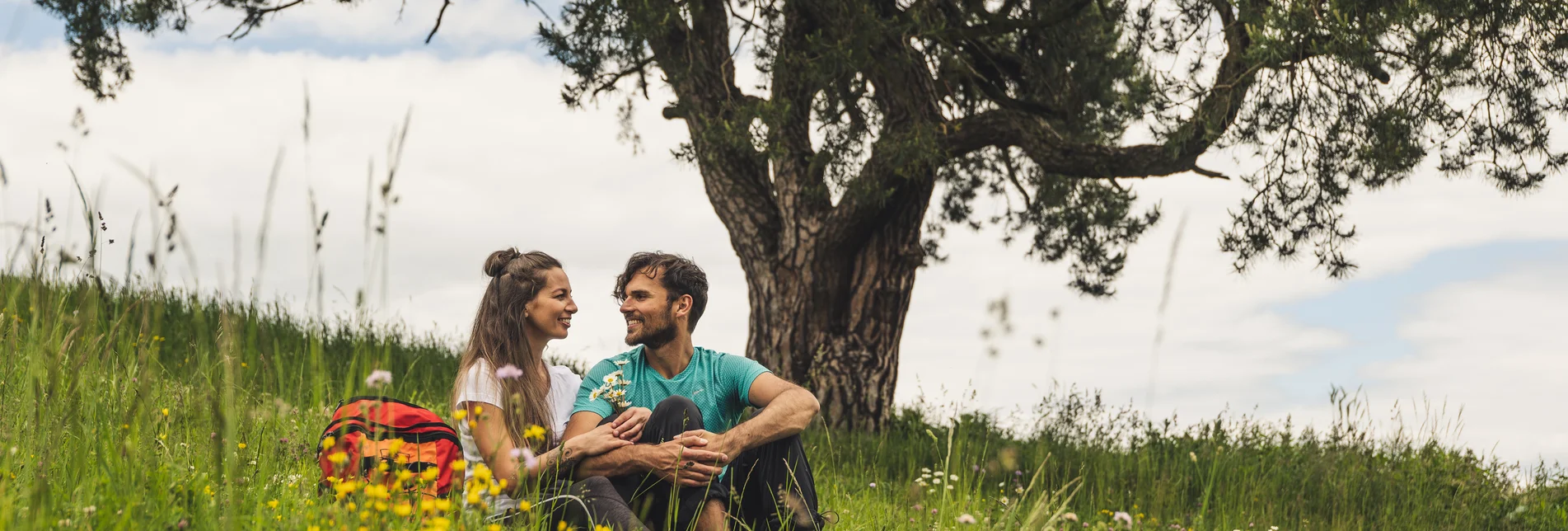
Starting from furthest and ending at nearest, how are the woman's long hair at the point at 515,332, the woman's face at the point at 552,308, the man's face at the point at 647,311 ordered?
the man's face at the point at 647,311 → the woman's face at the point at 552,308 → the woman's long hair at the point at 515,332

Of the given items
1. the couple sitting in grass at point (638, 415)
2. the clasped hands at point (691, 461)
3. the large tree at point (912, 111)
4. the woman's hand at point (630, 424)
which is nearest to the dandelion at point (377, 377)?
the couple sitting in grass at point (638, 415)

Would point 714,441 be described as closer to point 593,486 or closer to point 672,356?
point 593,486

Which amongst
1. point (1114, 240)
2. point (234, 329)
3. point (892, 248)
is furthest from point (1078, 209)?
point (234, 329)

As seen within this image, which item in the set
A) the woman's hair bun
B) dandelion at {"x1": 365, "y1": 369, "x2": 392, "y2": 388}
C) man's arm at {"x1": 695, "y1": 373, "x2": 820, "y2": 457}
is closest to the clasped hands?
man's arm at {"x1": 695, "y1": 373, "x2": 820, "y2": 457}

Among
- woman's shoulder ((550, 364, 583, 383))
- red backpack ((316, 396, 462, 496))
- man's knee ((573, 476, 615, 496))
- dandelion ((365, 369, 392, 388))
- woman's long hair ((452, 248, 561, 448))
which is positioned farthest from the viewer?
woman's shoulder ((550, 364, 583, 383))

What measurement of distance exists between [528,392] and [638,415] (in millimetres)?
447

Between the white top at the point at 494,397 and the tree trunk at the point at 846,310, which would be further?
the tree trunk at the point at 846,310

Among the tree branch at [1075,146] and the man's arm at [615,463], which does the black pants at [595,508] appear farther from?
the tree branch at [1075,146]

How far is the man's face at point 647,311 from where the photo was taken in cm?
467

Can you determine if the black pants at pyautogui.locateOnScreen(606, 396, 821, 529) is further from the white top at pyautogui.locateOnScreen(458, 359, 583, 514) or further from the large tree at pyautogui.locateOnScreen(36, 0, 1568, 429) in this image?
the large tree at pyautogui.locateOnScreen(36, 0, 1568, 429)

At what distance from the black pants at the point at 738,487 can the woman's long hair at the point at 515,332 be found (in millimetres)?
289

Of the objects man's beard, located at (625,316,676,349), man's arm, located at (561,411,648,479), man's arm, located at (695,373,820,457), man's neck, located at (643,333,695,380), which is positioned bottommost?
man's arm, located at (561,411,648,479)

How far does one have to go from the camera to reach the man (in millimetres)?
3830

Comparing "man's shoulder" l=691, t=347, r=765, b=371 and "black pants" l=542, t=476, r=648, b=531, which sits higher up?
"man's shoulder" l=691, t=347, r=765, b=371
